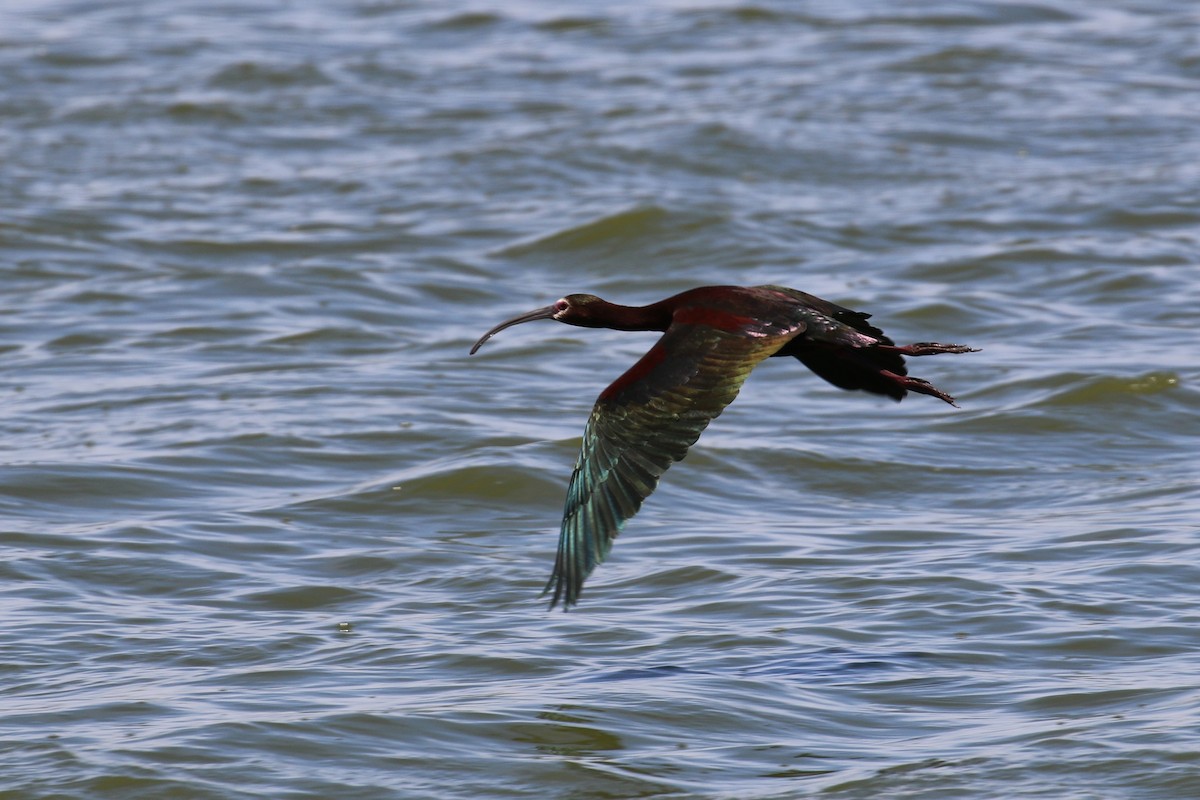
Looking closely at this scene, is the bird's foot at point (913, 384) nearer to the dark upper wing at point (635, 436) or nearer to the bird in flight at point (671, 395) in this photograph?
the bird in flight at point (671, 395)

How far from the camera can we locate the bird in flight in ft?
22.9

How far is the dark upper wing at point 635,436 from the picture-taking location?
275 inches

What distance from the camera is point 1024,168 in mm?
18078

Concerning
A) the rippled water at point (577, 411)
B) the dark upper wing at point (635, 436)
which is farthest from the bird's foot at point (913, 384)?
the rippled water at point (577, 411)

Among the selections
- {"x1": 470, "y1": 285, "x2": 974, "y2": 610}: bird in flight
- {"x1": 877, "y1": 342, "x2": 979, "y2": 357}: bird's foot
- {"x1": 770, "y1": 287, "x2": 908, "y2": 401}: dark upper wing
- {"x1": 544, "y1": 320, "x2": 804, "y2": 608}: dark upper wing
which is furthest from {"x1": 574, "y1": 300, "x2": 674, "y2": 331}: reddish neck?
{"x1": 877, "y1": 342, "x2": 979, "y2": 357}: bird's foot

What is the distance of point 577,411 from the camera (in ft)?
39.2

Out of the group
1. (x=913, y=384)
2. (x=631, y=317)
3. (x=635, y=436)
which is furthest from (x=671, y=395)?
(x=913, y=384)

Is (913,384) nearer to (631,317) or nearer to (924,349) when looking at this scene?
(924,349)

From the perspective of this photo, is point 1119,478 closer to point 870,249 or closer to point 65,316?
point 870,249

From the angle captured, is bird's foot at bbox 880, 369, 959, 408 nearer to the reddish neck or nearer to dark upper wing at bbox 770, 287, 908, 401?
dark upper wing at bbox 770, 287, 908, 401

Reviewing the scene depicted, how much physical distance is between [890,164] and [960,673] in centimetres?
1122

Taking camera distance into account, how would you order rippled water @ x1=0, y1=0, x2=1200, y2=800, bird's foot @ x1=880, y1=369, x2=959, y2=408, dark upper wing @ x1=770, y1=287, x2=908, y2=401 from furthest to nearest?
bird's foot @ x1=880, y1=369, x2=959, y2=408, dark upper wing @ x1=770, y1=287, x2=908, y2=401, rippled water @ x1=0, y1=0, x2=1200, y2=800

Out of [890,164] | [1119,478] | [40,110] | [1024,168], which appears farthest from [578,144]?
[1119,478]

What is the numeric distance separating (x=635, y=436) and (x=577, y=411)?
4964 millimetres
